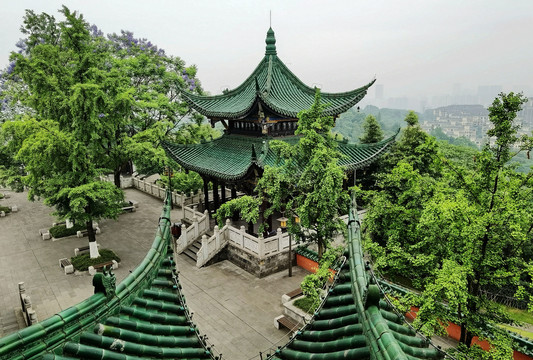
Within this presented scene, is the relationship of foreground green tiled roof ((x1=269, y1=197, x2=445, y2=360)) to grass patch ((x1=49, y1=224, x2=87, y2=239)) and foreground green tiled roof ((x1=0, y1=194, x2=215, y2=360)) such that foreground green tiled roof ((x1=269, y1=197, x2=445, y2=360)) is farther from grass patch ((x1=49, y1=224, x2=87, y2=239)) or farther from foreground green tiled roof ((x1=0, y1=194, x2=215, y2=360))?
grass patch ((x1=49, y1=224, x2=87, y2=239))

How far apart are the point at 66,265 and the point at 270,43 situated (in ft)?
48.7

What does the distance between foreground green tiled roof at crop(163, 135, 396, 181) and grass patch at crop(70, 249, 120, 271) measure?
570cm

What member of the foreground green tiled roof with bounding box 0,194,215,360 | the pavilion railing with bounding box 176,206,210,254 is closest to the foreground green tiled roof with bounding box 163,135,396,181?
the pavilion railing with bounding box 176,206,210,254

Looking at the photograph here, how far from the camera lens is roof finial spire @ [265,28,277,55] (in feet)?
62.3

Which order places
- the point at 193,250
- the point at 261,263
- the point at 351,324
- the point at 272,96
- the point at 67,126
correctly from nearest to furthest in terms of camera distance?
the point at 351,324, the point at 261,263, the point at 67,126, the point at 272,96, the point at 193,250

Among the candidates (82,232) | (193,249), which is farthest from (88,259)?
(193,249)

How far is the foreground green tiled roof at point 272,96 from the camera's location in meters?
17.0

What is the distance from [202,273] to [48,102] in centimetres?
992

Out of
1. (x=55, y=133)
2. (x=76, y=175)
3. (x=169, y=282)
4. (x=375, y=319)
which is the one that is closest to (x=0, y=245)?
(x=76, y=175)

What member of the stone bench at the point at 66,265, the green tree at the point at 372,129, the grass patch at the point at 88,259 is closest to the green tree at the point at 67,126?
the grass patch at the point at 88,259

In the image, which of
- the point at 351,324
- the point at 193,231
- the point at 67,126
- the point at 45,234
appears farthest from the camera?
the point at 45,234

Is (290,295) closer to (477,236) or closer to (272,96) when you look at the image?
(477,236)

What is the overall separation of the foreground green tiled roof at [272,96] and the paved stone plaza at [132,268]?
24.0ft

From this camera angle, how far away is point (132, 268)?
17359mm
